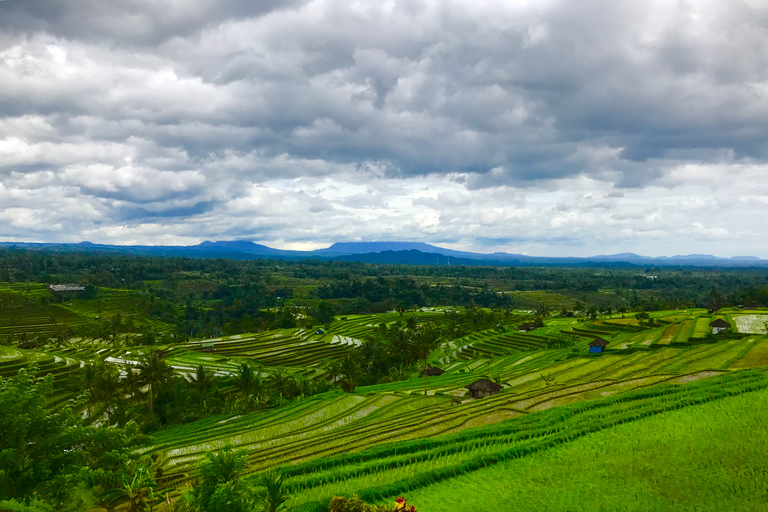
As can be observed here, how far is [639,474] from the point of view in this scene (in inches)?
548

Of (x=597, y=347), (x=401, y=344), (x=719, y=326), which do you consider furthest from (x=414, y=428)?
(x=719, y=326)

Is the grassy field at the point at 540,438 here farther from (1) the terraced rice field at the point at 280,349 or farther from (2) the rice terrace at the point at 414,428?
(1) the terraced rice field at the point at 280,349

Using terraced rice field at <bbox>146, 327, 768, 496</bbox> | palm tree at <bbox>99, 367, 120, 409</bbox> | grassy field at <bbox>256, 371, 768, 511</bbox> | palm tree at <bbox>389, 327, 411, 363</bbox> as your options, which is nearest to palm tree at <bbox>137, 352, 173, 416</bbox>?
palm tree at <bbox>99, 367, 120, 409</bbox>

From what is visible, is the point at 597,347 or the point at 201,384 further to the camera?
the point at 597,347

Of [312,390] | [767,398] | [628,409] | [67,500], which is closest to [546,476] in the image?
[628,409]

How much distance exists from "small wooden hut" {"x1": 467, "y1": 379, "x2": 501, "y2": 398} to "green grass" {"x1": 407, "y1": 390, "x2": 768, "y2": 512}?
56.9 ft

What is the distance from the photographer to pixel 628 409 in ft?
70.8

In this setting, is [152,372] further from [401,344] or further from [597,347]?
[597,347]

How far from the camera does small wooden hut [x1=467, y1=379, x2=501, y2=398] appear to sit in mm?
35969

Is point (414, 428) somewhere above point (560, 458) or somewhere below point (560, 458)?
below

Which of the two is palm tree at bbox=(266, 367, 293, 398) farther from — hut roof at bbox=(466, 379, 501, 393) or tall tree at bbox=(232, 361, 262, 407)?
hut roof at bbox=(466, 379, 501, 393)

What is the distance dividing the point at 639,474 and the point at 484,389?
74.2ft

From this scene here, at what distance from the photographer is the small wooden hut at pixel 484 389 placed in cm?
3597

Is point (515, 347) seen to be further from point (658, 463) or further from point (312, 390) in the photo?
point (658, 463)
